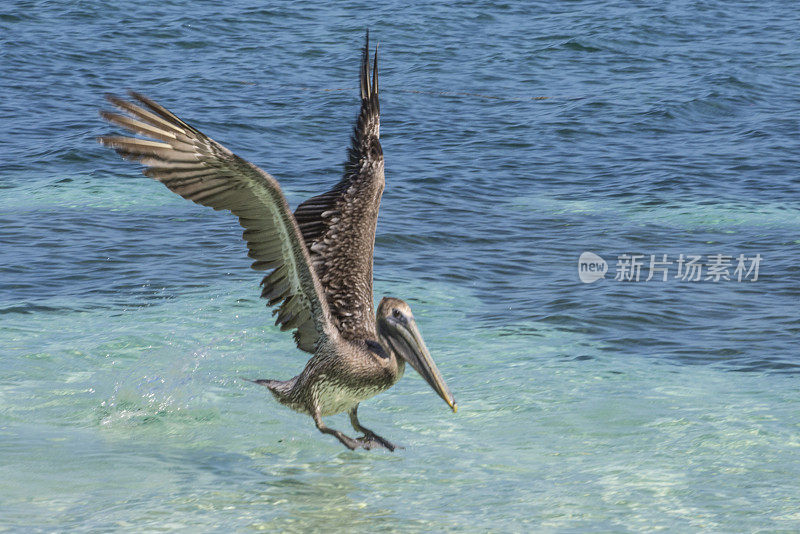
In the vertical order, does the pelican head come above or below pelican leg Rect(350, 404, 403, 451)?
above

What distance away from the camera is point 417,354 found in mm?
5965

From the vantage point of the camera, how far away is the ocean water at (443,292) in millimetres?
6223

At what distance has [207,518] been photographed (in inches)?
229

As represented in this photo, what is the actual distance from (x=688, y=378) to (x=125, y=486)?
4.16m

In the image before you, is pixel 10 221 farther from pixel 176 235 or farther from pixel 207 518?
pixel 207 518

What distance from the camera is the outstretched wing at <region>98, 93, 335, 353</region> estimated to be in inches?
205

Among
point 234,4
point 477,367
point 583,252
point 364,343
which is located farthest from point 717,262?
point 234,4

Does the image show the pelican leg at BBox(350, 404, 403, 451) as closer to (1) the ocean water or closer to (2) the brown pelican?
(2) the brown pelican

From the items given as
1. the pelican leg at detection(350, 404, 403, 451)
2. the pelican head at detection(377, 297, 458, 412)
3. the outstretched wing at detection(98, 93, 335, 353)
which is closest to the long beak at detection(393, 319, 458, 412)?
the pelican head at detection(377, 297, 458, 412)

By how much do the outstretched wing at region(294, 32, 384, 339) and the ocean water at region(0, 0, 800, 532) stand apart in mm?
940
